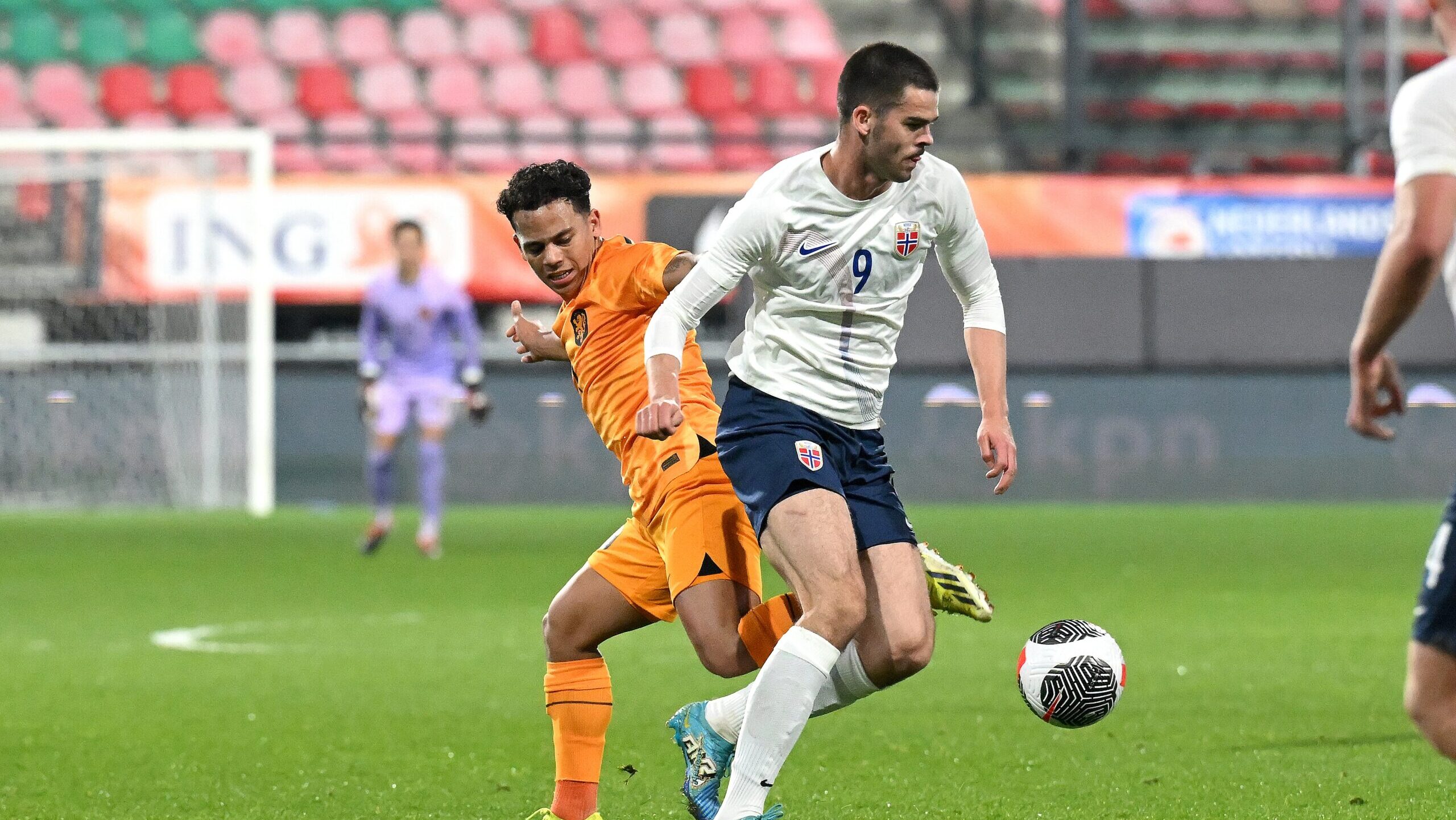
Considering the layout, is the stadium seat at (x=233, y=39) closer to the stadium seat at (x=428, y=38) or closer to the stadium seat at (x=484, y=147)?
the stadium seat at (x=428, y=38)

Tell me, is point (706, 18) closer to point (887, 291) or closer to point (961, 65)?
point (961, 65)

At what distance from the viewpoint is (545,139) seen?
57.5ft

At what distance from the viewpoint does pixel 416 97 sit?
19.7m

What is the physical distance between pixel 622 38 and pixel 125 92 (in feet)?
15.9

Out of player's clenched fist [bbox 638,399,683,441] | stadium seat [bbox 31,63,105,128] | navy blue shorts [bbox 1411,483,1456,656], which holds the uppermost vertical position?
stadium seat [bbox 31,63,105,128]

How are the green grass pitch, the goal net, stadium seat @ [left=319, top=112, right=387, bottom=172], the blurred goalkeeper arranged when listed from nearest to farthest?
the green grass pitch < the blurred goalkeeper < the goal net < stadium seat @ [left=319, top=112, right=387, bottom=172]

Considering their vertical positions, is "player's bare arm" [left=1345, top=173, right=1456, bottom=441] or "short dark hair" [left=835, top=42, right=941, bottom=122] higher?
"short dark hair" [left=835, top=42, right=941, bottom=122]

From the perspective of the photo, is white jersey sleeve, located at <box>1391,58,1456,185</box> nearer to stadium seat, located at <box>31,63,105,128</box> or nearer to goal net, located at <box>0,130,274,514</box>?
goal net, located at <box>0,130,274,514</box>

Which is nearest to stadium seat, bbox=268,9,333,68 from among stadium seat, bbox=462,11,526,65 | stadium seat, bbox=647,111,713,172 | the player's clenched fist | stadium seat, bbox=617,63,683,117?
stadium seat, bbox=462,11,526,65

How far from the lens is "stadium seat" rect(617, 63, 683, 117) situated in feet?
63.9

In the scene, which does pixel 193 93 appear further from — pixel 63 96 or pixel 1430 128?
pixel 1430 128

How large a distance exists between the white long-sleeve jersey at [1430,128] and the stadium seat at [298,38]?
17619 mm

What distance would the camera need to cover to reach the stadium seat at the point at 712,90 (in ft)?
63.9

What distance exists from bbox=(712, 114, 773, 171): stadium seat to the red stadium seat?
15.8 ft
